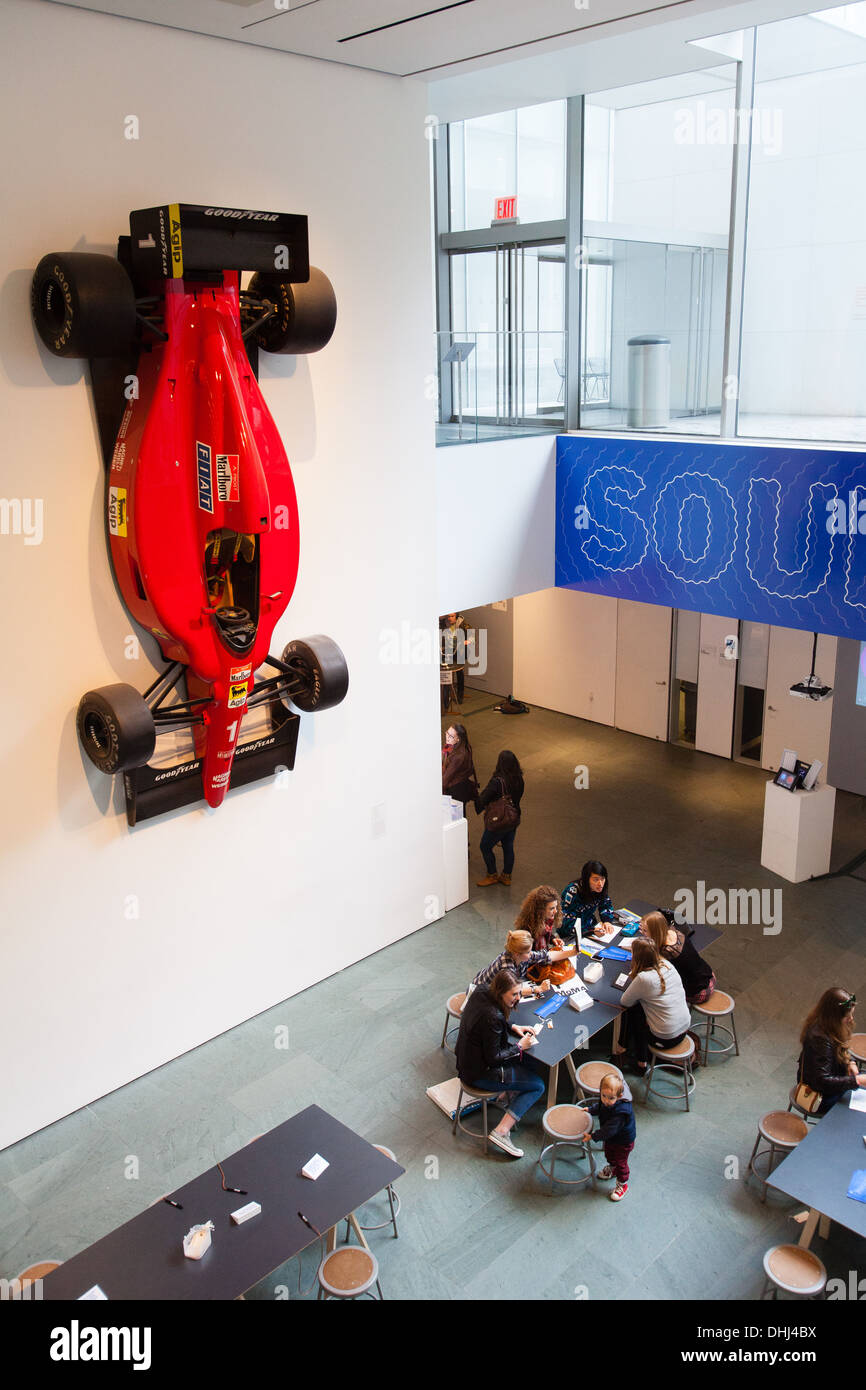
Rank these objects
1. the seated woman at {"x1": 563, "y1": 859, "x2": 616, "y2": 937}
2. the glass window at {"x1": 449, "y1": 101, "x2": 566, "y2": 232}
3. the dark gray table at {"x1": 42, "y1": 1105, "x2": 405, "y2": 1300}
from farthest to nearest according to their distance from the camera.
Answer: the glass window at {"x1": 449, "y1": 101, "x2": 566, "y2": 232} < the seated woman at {"x1": 563, "y1": 859, "x2": 616, "y2": 937} < the dark gray table at {"x1": 42, "y1": 1105, "x2": 405, "y2": 1300}

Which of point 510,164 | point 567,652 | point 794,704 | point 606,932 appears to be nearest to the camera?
point 606,932

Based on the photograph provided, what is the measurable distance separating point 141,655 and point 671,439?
4.40m

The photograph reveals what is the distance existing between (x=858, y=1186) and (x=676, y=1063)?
163cm

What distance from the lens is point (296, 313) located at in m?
5.74

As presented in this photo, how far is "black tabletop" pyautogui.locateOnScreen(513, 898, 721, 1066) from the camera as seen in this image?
5.84 metres

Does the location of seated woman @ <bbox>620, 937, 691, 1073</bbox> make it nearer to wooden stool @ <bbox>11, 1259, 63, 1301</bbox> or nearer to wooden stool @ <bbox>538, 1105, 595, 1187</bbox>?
wooden stool @ <bbox>538, 1105, 595, 1187</bbox>

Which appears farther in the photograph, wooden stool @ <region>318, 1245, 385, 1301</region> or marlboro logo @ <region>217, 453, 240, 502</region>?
marlboro logo @ <region>217, 453, 240, 502</region>

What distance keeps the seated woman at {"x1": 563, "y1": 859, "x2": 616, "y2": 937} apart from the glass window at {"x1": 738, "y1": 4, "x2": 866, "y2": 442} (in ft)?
11.2

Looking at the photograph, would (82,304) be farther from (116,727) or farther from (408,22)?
(408,22)

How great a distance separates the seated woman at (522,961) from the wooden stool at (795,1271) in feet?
6.47

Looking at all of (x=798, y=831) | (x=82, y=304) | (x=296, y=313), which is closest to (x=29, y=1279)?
(x=82, y=304)

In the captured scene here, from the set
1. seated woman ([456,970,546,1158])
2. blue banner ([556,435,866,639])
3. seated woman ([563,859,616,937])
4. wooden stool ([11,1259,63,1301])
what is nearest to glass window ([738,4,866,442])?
blue banner ([556,435,866,639])

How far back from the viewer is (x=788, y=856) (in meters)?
8.73

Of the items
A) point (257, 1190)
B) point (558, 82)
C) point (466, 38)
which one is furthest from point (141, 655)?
point (558, 82)
